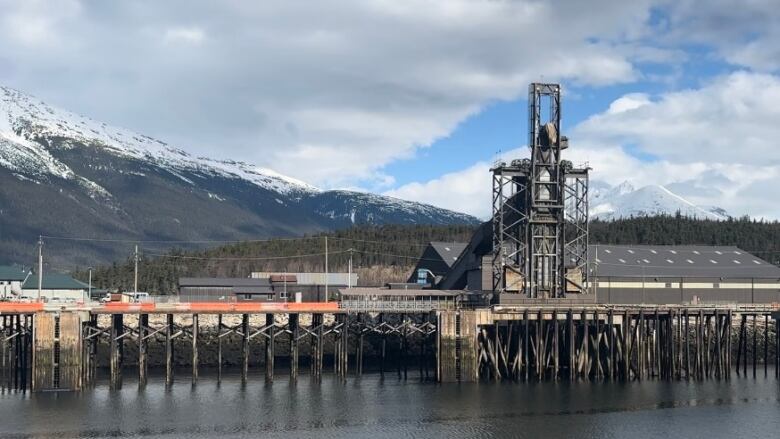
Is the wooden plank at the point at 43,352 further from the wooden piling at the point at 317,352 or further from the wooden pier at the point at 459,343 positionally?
the wooden piling at the point at 317,352

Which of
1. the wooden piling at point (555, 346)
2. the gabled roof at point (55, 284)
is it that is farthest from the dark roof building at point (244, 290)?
the wooden piling at point (555, 346)

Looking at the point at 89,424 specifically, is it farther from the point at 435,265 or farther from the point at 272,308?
the point at 435,265

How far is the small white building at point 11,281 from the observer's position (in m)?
→ 120

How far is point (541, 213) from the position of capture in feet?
282

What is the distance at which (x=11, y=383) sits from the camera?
75.5 metres

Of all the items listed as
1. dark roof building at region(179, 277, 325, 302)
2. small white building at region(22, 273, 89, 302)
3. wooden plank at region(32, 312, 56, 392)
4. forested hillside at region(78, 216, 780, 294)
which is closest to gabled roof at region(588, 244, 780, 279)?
dark roof building at region(179, 277, 325, 302)

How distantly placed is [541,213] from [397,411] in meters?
29.3

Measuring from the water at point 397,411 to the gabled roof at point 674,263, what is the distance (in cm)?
3608

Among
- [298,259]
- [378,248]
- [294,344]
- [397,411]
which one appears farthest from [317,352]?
[378,248]

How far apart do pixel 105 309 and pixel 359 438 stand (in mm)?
29677

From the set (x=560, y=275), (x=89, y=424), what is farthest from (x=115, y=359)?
(x=560, y=275)

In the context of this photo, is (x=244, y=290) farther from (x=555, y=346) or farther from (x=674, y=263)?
(x=674, y=263)

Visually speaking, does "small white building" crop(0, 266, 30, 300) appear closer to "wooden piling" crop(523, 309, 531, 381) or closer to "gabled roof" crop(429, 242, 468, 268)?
"gabled roof" crop(429, 242, 468, 268)

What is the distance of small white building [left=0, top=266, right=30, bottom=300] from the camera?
119775 mm
